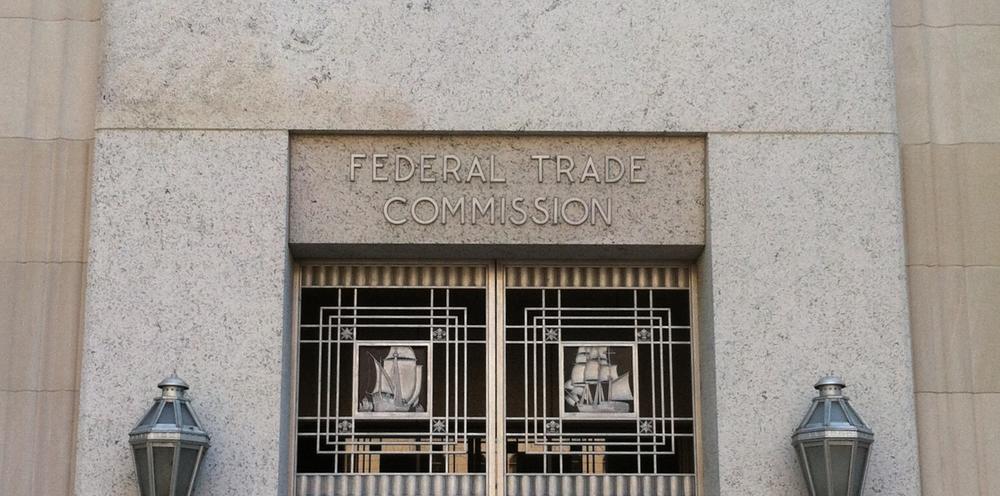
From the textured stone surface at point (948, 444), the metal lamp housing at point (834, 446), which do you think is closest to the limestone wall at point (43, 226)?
the metal lamp housing at point (834, 446)

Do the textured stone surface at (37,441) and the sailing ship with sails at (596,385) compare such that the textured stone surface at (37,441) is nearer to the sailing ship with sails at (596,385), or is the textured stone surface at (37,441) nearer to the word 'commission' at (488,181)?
the word 'commission' at (488,181)

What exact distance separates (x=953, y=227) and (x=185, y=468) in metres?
5.07

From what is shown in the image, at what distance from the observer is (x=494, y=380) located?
375 inches

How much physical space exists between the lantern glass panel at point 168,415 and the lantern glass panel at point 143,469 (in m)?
0.20

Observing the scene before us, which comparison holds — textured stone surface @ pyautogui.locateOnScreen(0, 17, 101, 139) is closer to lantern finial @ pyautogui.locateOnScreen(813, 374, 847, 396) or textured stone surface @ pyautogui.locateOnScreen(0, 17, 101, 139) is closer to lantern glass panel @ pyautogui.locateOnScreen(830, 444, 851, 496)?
lantern finial @ pyautogui.locateOnScreen(813, 374, 847, 396)

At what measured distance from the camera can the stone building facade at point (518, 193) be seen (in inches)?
357

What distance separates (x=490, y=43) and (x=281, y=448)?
9.62 ft

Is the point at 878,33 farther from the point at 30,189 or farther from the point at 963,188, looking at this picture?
the point at 30,189

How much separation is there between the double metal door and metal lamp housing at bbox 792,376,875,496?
1.06m

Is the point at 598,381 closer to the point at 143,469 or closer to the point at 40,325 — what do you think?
the point at 143,469

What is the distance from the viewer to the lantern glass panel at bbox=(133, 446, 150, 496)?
8.43 m

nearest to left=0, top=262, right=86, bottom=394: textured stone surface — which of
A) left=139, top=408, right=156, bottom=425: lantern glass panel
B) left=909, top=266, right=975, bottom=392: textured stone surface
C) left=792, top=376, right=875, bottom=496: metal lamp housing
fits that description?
left=139, top=408, right=156, bottom=425: lantern glass panel

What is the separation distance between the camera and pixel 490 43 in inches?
376

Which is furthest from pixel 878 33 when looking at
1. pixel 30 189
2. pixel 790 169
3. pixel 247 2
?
pixel 30 189
